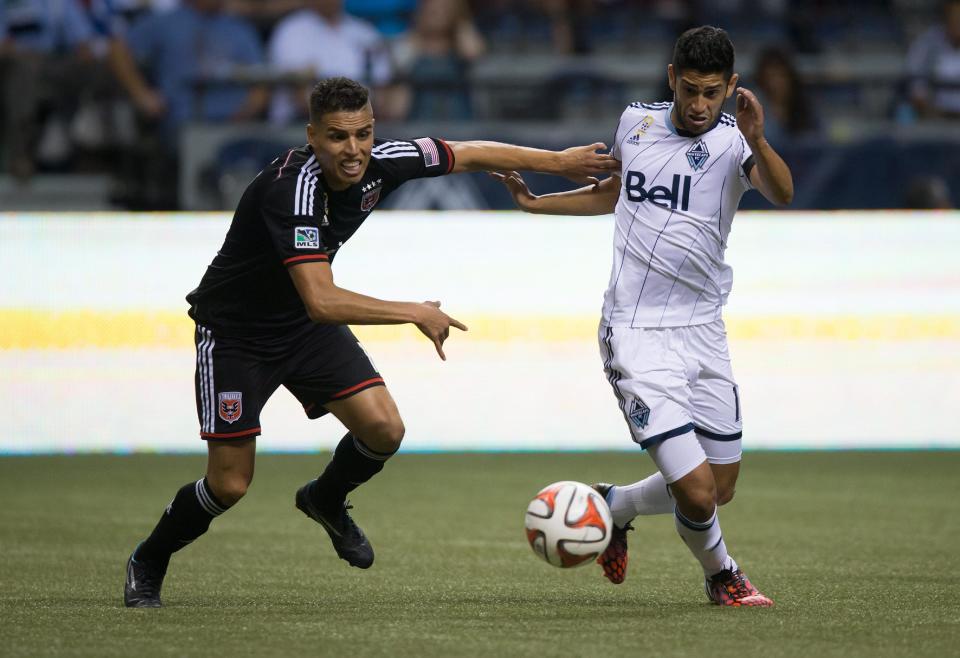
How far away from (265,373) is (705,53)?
2.01 metres

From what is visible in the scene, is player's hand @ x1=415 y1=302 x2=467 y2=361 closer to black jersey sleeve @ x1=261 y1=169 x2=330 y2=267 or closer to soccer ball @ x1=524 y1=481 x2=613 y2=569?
black jersey sleeve @ x1=261 y1=169 x2=330 y2=267

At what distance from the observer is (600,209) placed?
630 cm

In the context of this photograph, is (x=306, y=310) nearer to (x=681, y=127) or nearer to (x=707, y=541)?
(x=681, y=127)

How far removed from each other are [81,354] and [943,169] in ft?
22.2

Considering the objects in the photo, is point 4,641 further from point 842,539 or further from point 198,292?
point 842,539

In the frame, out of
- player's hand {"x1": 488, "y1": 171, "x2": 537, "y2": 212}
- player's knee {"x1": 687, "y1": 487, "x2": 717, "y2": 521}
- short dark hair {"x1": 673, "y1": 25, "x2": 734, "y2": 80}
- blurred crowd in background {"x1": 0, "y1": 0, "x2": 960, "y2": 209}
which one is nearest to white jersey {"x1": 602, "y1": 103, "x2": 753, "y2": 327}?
short dark hair {"x1": 673, "y1": 25, "x2": 734, "y2": 80}

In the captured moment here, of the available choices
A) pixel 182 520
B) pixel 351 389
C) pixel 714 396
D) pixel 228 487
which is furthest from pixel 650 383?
pixel 182 520

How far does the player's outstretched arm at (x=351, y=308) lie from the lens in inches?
213

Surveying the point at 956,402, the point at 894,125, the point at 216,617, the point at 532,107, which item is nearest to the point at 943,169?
the point at 894,125

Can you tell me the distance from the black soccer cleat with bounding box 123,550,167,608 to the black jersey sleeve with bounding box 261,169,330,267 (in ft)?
4.22

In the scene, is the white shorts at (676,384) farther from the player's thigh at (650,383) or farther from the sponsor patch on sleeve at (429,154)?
the sponsor patch on sleeve at (429,154)

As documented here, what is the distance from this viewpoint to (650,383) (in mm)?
5684

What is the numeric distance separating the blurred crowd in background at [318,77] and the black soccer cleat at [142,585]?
6.69 meters

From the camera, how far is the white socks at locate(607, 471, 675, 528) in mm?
6148
